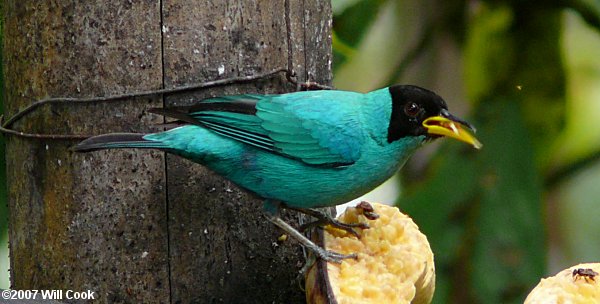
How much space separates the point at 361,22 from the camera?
16.1 ft

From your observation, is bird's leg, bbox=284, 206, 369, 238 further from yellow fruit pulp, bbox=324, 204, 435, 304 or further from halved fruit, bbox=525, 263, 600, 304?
halved fruit, bbox=525, 263, 600, 304

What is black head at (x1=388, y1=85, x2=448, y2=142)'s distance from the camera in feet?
11.4

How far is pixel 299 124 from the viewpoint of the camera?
3.49 metres

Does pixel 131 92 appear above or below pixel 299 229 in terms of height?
above

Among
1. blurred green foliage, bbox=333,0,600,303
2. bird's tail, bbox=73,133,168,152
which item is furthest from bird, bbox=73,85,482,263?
blurred green foliage, bbox=333,0,600,303

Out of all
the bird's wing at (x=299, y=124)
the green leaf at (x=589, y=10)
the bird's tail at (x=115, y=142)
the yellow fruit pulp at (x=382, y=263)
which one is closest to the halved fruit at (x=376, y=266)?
the yellow fruit pulp at (x=382, y=263)

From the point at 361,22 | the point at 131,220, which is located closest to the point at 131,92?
the point at 131,220

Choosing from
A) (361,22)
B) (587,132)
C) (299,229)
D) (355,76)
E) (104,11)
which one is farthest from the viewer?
(355,76)

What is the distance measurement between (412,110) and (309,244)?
0.56 m

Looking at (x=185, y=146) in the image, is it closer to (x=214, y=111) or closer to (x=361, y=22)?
(x=214, y=111)

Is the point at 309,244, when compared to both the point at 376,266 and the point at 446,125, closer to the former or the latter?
the point at 376,266

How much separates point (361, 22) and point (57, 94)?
6.35ft

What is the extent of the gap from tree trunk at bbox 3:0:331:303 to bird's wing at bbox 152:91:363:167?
0.08 meters

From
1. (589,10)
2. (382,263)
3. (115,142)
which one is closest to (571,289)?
(382,263)
